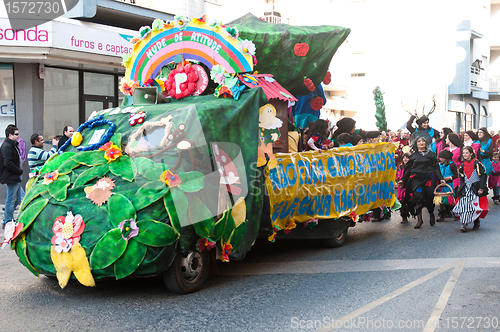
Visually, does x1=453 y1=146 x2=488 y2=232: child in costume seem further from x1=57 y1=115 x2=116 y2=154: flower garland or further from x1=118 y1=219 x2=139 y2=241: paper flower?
x1=118 y1=219 x2=139 y2=241: paper flower

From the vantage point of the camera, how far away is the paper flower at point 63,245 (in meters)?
4.77

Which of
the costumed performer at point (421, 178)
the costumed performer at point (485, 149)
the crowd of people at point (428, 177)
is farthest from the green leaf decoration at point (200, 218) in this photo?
the costumed performer at point (485, 149)

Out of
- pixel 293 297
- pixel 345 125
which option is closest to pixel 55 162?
pixel 293 297

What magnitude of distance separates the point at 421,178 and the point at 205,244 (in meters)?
5.71

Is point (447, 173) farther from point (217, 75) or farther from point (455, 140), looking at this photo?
point (217, 75)

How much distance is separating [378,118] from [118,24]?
21.3m

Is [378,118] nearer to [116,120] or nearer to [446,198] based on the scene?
[446,198]

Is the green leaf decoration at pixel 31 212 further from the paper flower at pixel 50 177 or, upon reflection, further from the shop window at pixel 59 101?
the shop window at pixel 59 101

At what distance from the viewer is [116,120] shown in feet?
19.8

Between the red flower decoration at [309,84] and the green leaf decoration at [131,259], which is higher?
the red flower decoration at [309,84]

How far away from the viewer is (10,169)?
9.55 metres

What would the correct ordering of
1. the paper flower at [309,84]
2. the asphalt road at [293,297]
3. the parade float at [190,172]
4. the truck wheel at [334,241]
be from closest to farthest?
the asphalt road at [293,297]
the parade float at [190,172]
the truck wheel at [334,241]
the paper flower at [309,84]

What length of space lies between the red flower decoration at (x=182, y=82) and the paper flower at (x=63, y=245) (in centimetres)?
252

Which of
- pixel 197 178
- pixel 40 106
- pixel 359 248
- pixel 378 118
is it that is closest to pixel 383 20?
pixel 378 118
